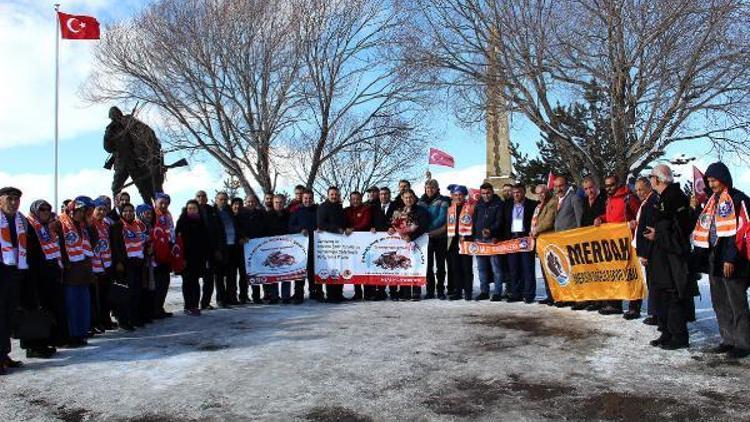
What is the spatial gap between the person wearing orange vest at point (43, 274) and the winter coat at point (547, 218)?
6711mm

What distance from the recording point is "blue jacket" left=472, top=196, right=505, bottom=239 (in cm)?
1055

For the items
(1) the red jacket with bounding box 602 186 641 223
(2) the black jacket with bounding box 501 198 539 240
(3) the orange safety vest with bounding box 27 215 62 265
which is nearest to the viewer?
(3) the orange safety vest with bounding box 27 215 62 265

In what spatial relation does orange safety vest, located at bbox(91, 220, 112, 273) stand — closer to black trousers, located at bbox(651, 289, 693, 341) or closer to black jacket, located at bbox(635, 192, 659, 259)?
black jacket, located at bbox(635, 192, 659, 259)

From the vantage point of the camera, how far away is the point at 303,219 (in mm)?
11281

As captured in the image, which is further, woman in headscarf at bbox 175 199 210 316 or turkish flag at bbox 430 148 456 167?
turkish flag at bbox 430 148 456 167

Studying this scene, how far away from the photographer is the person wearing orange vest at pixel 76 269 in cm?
736

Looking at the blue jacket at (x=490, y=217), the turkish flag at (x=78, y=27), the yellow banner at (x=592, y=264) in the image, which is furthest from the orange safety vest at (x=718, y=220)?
the turkish flag at (x=78, y=27)

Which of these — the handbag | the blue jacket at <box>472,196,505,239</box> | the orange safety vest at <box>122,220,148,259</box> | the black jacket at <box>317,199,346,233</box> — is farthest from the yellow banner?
the handbag

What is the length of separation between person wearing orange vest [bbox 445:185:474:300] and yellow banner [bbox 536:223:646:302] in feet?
4.20

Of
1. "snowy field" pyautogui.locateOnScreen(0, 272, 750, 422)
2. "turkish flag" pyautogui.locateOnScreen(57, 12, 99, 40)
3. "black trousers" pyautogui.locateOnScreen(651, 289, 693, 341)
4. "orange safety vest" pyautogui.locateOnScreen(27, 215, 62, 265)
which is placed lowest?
"snowy field" pyautogui.locateOnScreen(0, 272, 750, 422)

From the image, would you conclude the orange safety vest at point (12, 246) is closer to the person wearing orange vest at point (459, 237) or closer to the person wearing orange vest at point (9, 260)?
the person wearing orange vest at point (9, 260)

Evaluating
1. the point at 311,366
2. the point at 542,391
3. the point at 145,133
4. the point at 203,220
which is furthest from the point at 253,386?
the point at 145,133

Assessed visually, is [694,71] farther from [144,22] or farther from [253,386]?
[144,22]

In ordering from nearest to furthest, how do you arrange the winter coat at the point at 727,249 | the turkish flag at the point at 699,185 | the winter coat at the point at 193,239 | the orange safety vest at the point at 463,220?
the winter coat at the point at 727,249 < the turkish flag at the point at 699,185 < the winter coat at the point at 193,239 < the orange safety vest at the point at 463,220
